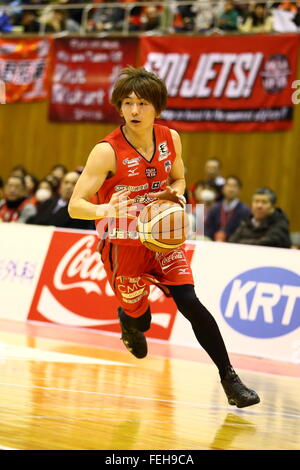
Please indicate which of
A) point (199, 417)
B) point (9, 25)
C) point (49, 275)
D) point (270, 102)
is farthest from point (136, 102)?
point (9, 25)

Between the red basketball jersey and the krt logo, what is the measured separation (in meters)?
9.05

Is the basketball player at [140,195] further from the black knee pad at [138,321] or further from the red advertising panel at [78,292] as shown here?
the red advertising panel at [78,292]

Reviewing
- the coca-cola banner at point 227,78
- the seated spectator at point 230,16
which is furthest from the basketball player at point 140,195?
the seated spectator at point 230,16

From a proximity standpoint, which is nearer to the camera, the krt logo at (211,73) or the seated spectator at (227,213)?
the seated spectator at (227,213)

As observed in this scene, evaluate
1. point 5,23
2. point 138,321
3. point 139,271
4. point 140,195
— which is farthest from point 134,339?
point 5,23

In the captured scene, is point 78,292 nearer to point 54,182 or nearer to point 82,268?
point 82,268

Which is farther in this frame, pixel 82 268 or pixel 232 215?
pixel 232 215

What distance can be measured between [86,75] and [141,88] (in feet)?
38.5

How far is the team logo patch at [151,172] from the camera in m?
5.88

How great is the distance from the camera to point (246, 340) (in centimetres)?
907

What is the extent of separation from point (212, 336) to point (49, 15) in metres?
13.6

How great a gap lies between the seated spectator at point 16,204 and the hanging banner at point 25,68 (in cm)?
539

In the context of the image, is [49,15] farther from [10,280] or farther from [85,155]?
[10,280]

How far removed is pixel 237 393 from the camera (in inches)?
218
